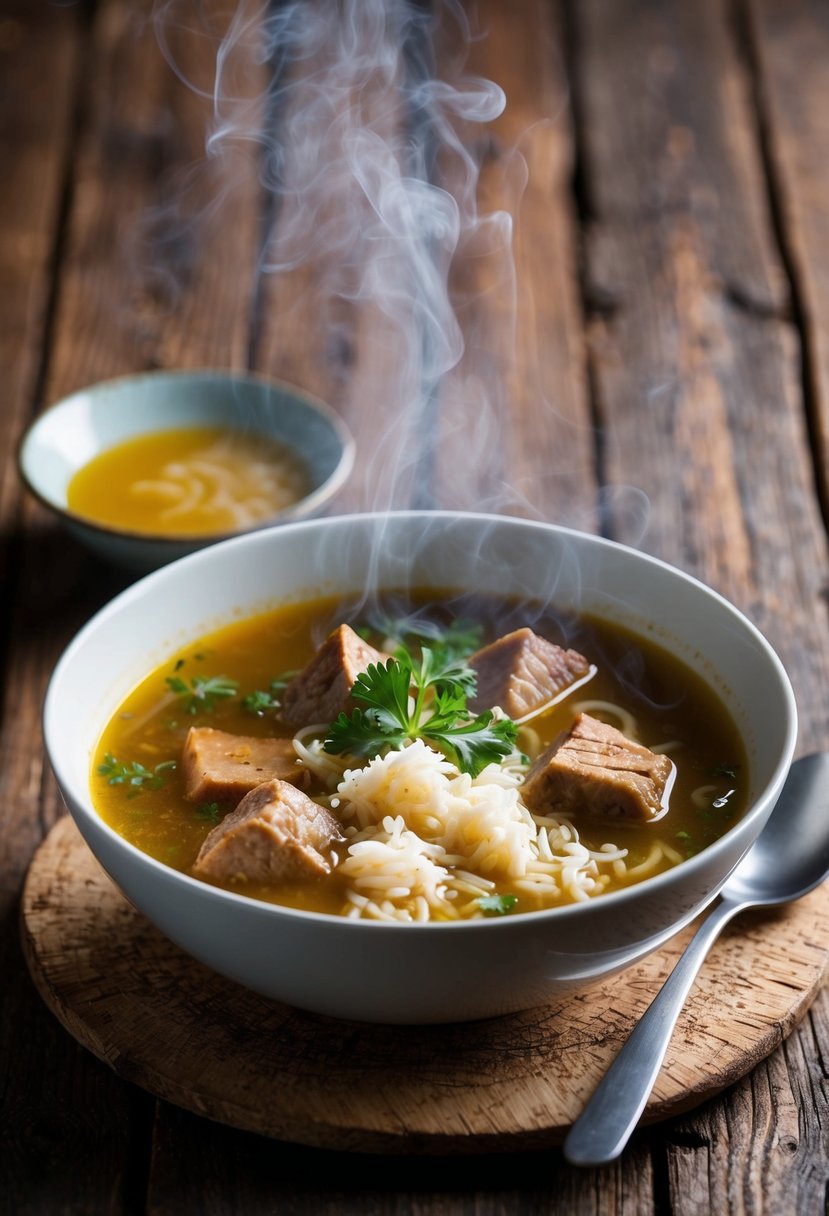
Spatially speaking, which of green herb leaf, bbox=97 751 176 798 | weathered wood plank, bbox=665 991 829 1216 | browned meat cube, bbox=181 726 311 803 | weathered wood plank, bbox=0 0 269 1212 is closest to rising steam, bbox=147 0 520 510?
weathered wood plank, bbox=0 0 269 1212

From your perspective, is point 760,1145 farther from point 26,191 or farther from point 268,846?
point 26,191

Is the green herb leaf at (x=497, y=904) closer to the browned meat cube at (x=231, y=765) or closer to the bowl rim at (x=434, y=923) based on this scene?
the bowl rim at (x=434, y=923)

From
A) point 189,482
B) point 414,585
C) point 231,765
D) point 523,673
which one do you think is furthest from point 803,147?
point 231,765

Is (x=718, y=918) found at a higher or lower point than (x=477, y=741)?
lower

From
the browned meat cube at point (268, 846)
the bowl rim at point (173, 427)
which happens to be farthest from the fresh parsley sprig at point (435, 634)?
the browned meat cube at point (268, 846)

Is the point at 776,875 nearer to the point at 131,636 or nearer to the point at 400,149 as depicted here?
the point at 131,636

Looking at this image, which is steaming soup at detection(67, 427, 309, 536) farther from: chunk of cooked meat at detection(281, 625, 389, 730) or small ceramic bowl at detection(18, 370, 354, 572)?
chunk of cooked meat at detection(281, 625, 389, 730)
